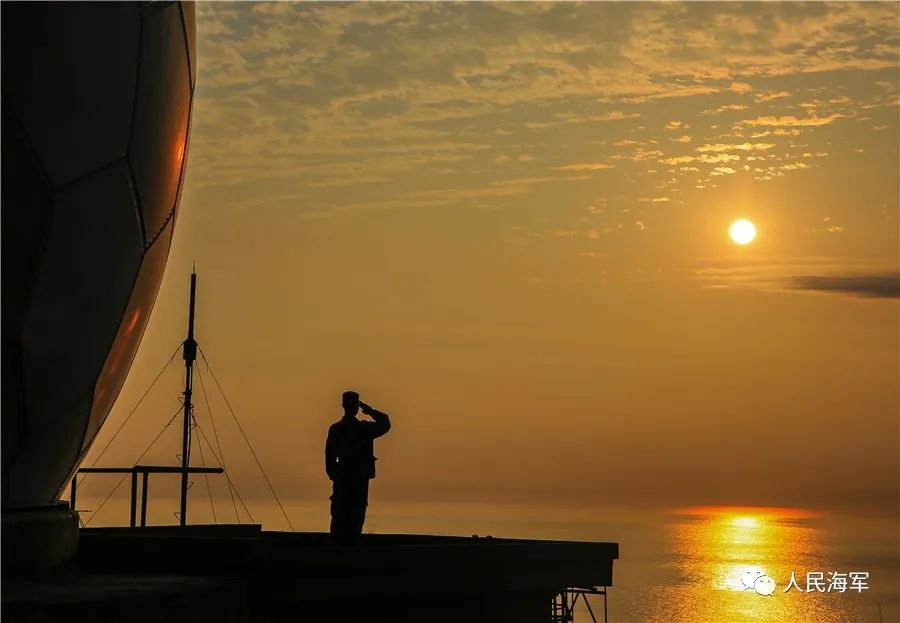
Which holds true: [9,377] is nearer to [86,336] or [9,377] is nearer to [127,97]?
[86,336]

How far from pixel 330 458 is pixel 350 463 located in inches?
7.2

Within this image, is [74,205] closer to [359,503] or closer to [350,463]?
[350,463]

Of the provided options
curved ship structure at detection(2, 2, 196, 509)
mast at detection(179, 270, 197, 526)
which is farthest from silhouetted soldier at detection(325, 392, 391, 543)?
mast at detection(179, 270, 197, 526)

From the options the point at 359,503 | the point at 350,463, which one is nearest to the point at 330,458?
the point at 350,463

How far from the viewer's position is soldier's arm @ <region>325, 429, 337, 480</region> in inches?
480

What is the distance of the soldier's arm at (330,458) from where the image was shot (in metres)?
12.2

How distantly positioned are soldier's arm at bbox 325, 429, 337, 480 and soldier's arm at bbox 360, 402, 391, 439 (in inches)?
13.8

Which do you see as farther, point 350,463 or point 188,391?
point 188,391

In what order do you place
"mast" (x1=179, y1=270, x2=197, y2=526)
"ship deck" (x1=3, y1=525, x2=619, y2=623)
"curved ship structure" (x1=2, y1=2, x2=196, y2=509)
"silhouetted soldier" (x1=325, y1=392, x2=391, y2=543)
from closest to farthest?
1. "curved ship structure" (x1=2, y1=2, x2=196, y2=509)
2. "ship deck" (x1=3, y1=525, x2=619, y2=623)
3. "silhouetted soldier" (x1=325, y1=392, x2=391, y2=543)
4. "mast" (x1=179, y1=270, x2=197, y2=526)

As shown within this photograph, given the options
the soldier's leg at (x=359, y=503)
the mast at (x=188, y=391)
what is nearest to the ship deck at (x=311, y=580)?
the soldier's leg at (x=359, y=503)

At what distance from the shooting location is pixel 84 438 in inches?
400

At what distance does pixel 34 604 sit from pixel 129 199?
2.79 meters

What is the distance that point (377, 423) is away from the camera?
12.2 metres

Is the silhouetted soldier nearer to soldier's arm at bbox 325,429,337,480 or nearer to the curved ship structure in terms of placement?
soldier's arm at bbox 325,429,337,480
